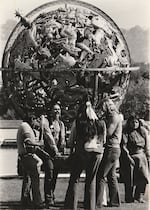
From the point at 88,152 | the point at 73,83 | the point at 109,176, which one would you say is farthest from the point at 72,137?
the point at 73,83

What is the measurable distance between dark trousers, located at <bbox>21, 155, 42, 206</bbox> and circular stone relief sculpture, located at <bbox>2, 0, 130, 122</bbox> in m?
0.46

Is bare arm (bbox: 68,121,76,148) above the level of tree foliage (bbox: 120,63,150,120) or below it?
below

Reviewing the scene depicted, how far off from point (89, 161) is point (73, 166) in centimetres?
17

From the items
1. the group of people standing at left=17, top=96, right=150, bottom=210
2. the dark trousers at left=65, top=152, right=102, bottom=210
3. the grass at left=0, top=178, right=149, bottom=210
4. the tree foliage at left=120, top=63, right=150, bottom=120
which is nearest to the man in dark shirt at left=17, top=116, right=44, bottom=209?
the group of people standing at left=17, top=96, right=150, bottom=210

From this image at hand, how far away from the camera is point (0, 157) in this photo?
4.09 metres

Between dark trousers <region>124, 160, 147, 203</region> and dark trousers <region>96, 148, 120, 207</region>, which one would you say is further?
dark trousers <region>124, 160, 147, 203</region>

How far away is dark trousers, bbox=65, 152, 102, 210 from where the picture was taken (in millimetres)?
3705

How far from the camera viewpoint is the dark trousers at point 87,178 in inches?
146

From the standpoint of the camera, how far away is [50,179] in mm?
3877

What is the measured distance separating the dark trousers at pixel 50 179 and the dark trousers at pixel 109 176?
34 cm

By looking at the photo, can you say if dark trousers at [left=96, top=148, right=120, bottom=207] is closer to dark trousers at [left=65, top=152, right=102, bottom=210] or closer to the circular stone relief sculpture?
dark trousers at [left=65, top=152, right=102, bottom=210]

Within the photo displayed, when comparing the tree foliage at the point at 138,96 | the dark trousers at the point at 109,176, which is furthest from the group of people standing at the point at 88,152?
the tree foliage at the point at 138,96

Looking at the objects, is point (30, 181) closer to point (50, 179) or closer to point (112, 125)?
point (50, 179)

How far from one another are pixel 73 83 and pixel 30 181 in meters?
0.86
